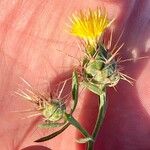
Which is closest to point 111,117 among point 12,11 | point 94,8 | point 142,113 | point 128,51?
point 142,113

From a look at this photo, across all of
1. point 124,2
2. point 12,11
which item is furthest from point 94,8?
point 12,11

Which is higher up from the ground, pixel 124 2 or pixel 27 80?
pixel 124 2

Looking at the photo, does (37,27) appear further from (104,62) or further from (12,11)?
(104,62)

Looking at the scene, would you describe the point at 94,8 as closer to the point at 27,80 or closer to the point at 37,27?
the point at 37,27

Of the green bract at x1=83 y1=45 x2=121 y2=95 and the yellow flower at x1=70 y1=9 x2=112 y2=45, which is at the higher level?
the yellow flower at x1=70 y1=9 x2=112 y2=45

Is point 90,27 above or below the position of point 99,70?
above

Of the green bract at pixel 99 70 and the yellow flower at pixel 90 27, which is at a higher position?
the yellow flower at pixel 90 27

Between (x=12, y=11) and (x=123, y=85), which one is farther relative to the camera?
(x=123, y=85)

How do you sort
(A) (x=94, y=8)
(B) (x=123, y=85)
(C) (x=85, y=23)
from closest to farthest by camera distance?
(C) (x=85, y=23)
(A) (x=94, y=8)
(B) (x=123, y=85)

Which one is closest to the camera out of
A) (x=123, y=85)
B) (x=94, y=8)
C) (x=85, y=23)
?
(x=85, y=23)

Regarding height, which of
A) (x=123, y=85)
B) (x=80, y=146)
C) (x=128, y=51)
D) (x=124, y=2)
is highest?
(x=124, y=2)
